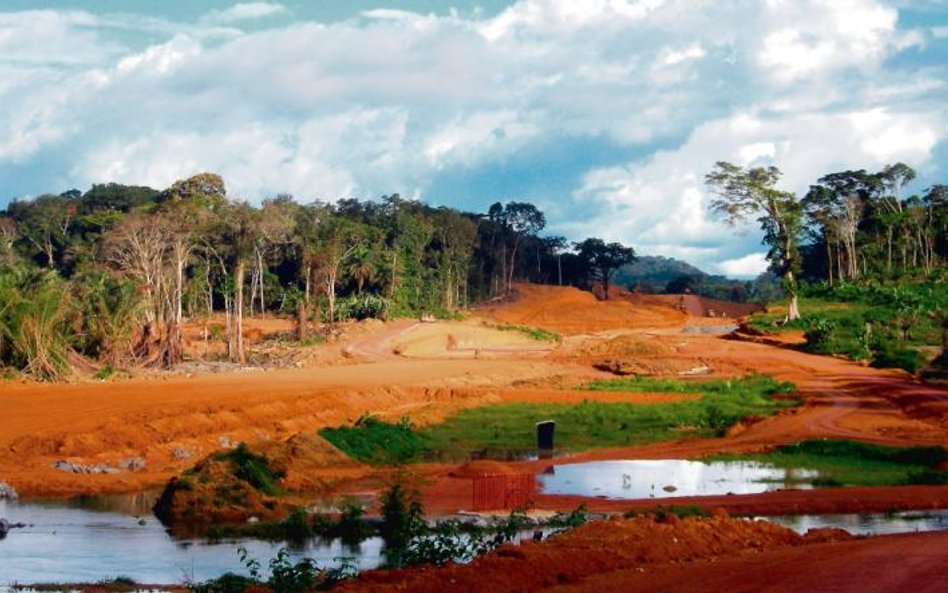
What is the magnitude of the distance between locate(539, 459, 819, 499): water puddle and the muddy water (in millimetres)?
8462

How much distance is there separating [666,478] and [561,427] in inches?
476

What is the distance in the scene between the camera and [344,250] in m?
86.9

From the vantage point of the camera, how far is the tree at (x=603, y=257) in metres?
124

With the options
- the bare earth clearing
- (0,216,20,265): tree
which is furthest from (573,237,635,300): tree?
(0,216,20,265): tree

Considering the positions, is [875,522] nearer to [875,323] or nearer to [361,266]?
[875,323]

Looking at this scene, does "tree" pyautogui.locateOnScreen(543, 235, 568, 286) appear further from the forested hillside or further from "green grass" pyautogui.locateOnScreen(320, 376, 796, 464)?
"green grass" pyautogui.locateOnScreen(320, 376, 796, 464)

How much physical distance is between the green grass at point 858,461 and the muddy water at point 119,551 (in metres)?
13.8

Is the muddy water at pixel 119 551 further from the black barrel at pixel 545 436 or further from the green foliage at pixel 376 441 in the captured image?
the black barrel at pixel 545 436

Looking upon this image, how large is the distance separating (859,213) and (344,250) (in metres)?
46.0

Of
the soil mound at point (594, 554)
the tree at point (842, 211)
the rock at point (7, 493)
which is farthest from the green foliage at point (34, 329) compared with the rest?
the tree at point (842, 211)

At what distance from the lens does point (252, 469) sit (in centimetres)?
2505

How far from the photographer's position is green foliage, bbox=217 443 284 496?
2477cm

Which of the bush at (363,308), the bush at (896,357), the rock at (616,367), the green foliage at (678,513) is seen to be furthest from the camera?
the bush at (363,308)

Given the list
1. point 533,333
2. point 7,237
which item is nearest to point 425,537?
point 533,333
